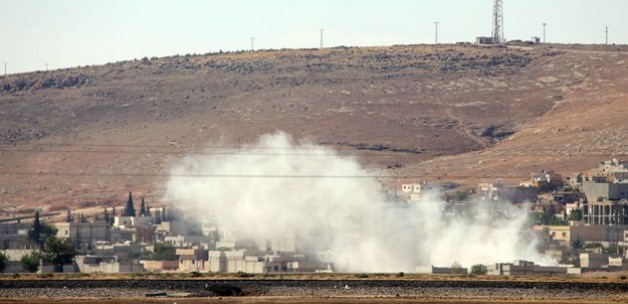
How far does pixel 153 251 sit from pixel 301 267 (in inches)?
1095

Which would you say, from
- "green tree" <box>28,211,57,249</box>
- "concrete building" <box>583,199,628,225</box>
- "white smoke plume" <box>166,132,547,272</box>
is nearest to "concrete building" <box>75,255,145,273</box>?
"white smoke plume" <box>166,132,547,272</box>

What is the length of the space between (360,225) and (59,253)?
100.0 feet

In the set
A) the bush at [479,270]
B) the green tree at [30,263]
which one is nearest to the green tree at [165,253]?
the green tree at [30,263]

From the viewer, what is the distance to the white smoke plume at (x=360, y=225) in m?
157

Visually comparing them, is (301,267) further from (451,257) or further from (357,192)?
(357,192)

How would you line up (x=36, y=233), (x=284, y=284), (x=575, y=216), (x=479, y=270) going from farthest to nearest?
(x=575, y=216), (x=36, y=233), (x=479, y=270), (x=284, y=284)

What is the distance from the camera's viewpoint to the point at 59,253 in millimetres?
152750

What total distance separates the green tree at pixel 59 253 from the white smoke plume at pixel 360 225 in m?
22.0

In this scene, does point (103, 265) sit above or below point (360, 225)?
below

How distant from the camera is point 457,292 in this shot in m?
107

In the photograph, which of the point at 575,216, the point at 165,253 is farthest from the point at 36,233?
the point at 575,216

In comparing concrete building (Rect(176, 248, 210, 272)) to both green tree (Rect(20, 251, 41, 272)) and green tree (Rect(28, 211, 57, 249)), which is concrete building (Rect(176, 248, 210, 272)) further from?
green tree (Rect(28, 211, 57, 249))

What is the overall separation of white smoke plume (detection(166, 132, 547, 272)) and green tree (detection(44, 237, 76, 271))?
72.0 feet

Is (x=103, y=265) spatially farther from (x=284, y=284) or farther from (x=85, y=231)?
(x=284, y=284)
